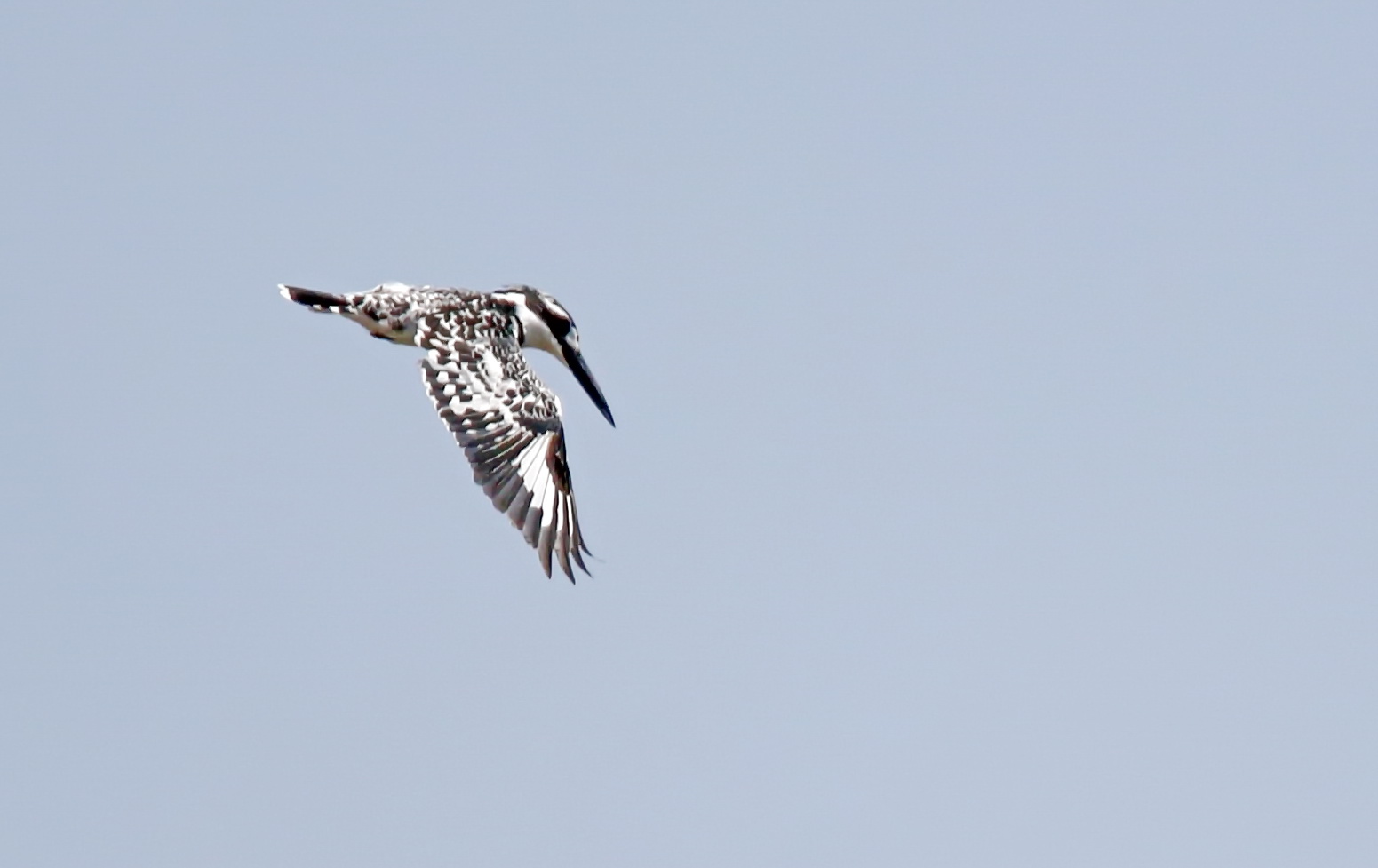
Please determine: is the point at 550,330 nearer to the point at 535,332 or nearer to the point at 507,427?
the point at 535,332

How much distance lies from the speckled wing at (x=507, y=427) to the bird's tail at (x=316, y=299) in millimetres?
901

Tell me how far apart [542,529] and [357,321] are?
10.9ft

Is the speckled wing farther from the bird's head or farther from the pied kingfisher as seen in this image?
the bird's head

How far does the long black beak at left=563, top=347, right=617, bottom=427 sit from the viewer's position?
25188mm

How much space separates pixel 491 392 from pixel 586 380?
3793 mm

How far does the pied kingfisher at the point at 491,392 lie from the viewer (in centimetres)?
2103

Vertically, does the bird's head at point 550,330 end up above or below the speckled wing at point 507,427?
above

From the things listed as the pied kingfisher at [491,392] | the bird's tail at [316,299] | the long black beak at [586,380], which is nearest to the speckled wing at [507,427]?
the pied kingfisher at [491,392]

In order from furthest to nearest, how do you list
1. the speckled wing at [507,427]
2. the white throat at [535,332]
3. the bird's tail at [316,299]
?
the white throat at [535,332], the bird's tail at [316,299], the speckled wing at [507,427]

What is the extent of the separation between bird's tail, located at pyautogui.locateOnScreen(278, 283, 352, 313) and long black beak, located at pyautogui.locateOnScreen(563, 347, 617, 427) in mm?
3170

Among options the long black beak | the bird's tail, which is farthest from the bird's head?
the bird's tail

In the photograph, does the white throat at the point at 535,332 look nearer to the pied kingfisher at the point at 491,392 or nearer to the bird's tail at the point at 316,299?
the pied kingfisher at the point at 491,392

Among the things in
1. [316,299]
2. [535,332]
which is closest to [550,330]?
[535,332]

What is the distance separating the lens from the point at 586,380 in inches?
1002
